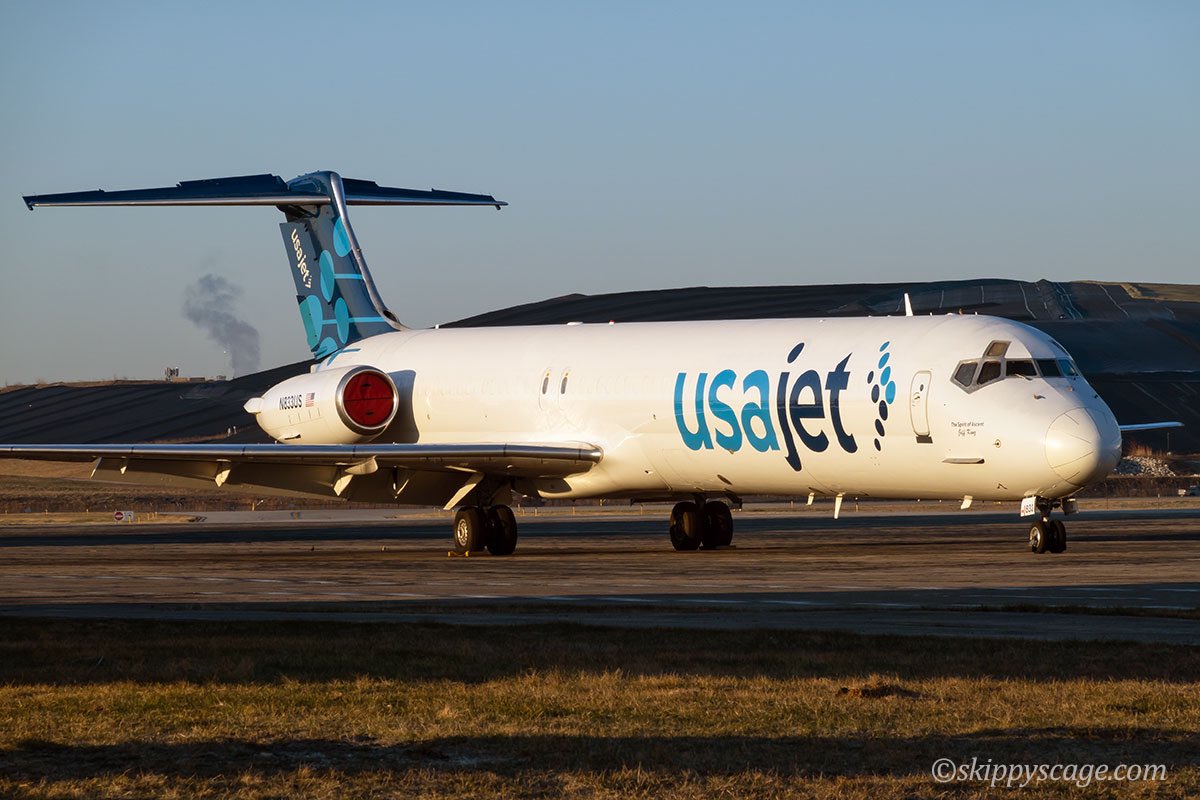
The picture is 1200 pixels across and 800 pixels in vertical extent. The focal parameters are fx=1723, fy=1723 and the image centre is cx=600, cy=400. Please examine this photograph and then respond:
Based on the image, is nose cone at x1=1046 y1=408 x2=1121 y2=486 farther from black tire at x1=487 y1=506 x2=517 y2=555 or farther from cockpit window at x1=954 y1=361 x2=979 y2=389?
black tire at x1=487 y1=506 x2=517 y2=555

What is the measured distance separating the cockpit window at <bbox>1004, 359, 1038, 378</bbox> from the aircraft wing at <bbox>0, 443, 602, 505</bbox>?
312 inches

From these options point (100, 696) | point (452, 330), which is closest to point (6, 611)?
point (100, 696)

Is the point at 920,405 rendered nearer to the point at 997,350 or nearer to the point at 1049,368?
the point at 997,350

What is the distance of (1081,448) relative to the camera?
23562 millimetres

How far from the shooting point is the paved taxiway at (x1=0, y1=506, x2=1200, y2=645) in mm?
16219

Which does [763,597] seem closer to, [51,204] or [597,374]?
[597,374]

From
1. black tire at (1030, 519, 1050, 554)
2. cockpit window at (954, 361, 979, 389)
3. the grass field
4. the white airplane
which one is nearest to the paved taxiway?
black tire at (1030, 519, 1050, 554)

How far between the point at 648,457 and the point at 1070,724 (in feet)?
64.8

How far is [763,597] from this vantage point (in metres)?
18.7

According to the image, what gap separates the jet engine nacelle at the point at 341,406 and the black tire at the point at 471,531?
4104mm

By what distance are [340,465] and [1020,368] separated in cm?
1188

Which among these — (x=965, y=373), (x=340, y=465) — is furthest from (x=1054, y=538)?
(x=340, y=465)

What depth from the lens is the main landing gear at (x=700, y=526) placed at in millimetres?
30906

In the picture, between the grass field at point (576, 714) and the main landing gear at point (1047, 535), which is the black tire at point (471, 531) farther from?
the grass field at point (576, 714)
